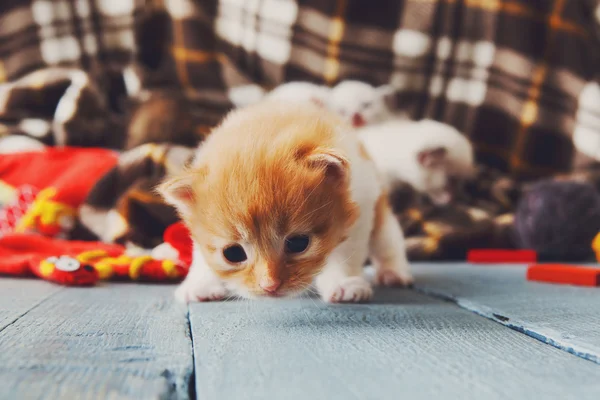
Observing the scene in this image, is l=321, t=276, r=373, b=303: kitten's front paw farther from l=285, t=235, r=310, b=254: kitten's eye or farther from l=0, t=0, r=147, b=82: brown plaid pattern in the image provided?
l=0, t=0, r=147, b=82: brown plaid pattern

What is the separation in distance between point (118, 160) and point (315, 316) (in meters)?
1.11

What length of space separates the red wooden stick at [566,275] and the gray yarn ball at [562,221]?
38cm

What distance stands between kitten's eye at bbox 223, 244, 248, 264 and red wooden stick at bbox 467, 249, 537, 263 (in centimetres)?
97

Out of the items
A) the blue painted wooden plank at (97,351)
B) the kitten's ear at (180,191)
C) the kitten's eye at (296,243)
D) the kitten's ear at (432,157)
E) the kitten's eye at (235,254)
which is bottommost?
the blue painted wooden plank at (97,351)

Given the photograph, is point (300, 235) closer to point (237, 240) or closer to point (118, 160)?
point (237, 240)

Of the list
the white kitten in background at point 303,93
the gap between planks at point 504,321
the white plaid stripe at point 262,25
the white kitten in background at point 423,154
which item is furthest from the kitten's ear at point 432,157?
the gap between planks at point 504,321

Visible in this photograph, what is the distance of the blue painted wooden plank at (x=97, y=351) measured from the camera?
512 millimetres

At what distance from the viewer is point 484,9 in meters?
2.14

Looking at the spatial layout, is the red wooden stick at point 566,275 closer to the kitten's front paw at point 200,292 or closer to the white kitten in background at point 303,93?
the kitten's front paw at point 200,292

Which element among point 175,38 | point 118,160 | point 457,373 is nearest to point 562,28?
point 175,38

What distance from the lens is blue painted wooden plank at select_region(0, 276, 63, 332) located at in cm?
81

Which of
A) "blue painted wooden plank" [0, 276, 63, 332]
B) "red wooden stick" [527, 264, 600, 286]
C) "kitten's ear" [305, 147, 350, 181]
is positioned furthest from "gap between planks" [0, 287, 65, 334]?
"red wooden stick" [527, 264, 600, 286]

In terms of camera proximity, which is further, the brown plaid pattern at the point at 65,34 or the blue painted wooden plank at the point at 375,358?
the brown plaid pattern at the point at 65,34

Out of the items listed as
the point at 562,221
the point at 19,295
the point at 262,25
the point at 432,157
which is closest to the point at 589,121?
the point at 432,157
